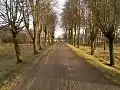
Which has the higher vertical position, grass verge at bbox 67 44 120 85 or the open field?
grass verge at bbox 67 44 120 85

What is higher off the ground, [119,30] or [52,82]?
[119,30]

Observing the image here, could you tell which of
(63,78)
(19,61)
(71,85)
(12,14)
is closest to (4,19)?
(12,14)

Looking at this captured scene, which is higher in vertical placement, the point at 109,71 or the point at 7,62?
the point at 109,71

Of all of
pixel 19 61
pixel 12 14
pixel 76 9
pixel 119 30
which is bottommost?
pixel 19 61

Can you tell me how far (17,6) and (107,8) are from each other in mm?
8863

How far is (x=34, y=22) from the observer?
123ft

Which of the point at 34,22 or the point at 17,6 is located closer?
the point at 17,6

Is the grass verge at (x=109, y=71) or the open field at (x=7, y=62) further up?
the grass verge at (x=109, y=71)

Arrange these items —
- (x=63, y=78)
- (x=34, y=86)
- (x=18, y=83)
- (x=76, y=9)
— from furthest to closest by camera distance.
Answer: (x=76, y=9)
(x=63, y=78)
(x=18, y=83)
(x=34, y=86)

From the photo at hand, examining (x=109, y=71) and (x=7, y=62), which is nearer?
(x=109, y=71)

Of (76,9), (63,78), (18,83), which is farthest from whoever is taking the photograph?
(76,9)

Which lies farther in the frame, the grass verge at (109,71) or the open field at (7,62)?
the open field at (7,62)

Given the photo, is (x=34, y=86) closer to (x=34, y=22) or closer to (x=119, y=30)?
(x=119, y=30)

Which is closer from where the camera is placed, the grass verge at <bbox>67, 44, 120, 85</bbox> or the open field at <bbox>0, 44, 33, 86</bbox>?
the grass verge at <bbox>67, 44, 120, 85</bbox>
